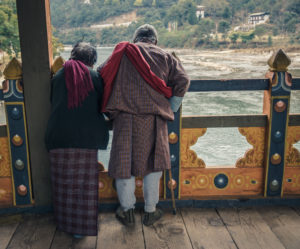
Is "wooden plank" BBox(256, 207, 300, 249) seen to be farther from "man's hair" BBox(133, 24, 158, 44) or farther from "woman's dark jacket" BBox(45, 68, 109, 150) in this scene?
"man's hair" BBox(133, 24, 158, 44)

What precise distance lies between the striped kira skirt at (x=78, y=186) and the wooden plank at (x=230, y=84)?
83 cm

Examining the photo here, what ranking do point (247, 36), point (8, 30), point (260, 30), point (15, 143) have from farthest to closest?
point (260, 30) → point (247, 36) → point (8, 30) → point (15, 143)

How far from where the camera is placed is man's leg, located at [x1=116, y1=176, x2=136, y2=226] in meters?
2.00

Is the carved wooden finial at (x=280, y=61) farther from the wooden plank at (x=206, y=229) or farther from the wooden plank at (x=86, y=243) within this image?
the wooden plank at (x=86, y=243)

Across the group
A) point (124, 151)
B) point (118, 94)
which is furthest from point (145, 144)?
point (118, 94)

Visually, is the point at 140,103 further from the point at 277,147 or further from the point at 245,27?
the point at 245,27

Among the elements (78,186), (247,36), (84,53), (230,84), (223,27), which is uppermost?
(223,27)

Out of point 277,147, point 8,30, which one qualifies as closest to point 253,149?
point 277,147

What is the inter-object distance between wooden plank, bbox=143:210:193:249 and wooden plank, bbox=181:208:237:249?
0.13 feet

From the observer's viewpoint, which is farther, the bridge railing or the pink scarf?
the bridge railing

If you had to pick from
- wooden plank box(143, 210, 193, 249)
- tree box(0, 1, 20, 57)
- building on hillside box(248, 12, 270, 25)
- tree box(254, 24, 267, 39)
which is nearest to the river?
tree box(254, 24, 267, 39)

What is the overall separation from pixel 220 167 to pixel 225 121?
1.07ft

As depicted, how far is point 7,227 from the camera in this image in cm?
204

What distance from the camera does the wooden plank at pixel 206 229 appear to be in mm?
1824
